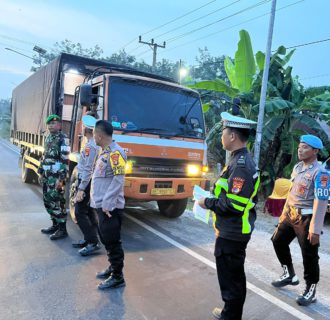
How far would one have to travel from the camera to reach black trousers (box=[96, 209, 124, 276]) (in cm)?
385

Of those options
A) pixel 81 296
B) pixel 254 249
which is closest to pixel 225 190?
pixel 81 296

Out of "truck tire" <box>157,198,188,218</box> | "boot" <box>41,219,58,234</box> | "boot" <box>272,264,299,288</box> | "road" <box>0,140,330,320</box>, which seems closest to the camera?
"road" <box>0,140,330,320</box>

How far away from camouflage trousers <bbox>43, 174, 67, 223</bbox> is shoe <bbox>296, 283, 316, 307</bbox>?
3416 millimetres

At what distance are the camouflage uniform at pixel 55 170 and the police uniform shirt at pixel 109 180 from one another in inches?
65.6

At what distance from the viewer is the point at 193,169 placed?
21.3 ft

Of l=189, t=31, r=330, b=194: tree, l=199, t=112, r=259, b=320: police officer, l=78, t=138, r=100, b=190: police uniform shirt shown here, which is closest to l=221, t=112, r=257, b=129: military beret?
l=199, t=112, r=259, b=320: police officer

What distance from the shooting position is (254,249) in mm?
5621

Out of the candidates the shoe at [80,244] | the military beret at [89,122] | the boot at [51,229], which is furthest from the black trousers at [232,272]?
the boot at [51,229]

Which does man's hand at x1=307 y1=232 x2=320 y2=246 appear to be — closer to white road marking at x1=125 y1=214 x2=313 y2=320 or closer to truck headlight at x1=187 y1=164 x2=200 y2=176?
white road marking at x1=125 y1=214 x2=313 y2=320

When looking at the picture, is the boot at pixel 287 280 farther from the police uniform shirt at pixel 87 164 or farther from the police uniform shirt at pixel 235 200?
the police uniform shirt at pixel 87 164

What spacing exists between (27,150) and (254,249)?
720cm

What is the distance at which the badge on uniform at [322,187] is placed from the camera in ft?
11.4

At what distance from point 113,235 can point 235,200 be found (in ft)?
5.24

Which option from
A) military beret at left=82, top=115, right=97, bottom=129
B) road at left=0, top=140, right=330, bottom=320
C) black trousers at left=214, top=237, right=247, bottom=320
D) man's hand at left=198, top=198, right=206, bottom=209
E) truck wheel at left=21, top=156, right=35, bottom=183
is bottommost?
road at left=0, top=140, right=330, bottom=320
